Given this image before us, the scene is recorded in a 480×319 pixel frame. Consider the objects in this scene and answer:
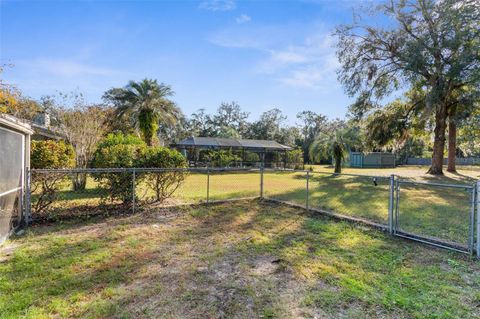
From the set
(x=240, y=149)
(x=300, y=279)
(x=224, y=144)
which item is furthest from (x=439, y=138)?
(x=300, y=279)

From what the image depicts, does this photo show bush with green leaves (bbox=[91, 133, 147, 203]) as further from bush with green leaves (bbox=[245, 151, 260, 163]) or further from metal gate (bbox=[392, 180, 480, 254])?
bush with green leaves (bbox=[245, 151, 260, 163])

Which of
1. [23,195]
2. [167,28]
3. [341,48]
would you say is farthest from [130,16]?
[341,48]

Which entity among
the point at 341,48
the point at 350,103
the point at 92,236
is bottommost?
the point at 92,236

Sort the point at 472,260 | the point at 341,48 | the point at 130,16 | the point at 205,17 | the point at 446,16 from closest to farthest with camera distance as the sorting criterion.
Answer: the point at 472,260 < the point at 130,16 < the point at 205,17 < the point at 446,16 < the point at 341,48

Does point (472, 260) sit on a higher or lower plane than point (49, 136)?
lower

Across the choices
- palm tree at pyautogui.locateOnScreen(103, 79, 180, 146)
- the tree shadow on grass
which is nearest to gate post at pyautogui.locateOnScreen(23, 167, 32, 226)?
the tree shadow on grass

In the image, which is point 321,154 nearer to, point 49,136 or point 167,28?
point 167,28

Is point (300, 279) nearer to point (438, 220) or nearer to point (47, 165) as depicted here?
point (438, 220)

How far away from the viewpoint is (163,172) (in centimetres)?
791

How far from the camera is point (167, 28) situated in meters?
9.79

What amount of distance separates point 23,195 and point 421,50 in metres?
18.1

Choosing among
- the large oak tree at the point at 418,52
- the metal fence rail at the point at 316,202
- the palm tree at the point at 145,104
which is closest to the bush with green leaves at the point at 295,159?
the large oak tree at the point at 418,52

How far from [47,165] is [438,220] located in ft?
39.1

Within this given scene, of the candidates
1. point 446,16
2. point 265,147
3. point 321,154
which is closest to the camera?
point 446,16
